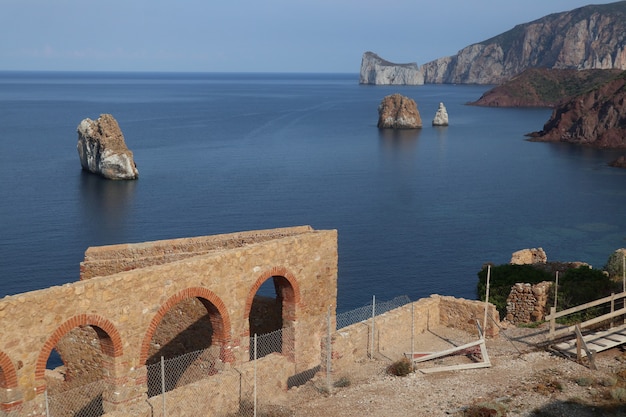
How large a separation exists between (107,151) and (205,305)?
73.6m

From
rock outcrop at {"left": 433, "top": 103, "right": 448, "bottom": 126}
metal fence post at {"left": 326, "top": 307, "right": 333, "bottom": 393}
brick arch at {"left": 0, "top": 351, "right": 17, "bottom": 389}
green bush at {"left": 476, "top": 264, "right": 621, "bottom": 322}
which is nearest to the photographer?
brick arch at {"left": 0, "top": 351, "right": 17, "bottom": 389}

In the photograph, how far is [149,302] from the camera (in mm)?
18344

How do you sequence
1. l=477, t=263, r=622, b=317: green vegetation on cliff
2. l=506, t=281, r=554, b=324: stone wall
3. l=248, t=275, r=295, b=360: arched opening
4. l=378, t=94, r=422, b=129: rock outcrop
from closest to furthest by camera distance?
l=248, t=275, r=295, b=360: arched opening < l=506, t=281, r=554, b=324: stone wall < l=477, t=263, r=622, b=317: green vegetation on cliff < l=378, t=94, r=422, b=129: rock outcrop

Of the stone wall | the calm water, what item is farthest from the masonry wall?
the calm water

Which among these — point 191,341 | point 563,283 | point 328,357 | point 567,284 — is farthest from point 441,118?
point 328,357

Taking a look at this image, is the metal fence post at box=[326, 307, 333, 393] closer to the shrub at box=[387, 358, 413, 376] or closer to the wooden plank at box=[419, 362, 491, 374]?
the shrub at box=[387, 358, 413, 376]

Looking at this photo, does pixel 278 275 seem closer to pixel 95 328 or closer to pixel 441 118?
pixel 95 328

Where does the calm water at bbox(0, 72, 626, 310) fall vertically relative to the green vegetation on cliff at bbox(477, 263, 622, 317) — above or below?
below

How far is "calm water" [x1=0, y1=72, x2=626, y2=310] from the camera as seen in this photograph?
182 feet

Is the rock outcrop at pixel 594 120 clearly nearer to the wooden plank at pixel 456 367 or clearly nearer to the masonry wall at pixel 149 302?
the masonry wall at pixel 149 302

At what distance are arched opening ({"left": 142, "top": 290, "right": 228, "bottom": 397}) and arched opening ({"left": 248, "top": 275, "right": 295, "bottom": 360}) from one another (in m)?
1.53

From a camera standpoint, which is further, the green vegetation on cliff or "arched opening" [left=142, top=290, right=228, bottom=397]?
the green vegetation on cliff

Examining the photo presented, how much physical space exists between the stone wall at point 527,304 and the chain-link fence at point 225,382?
7516 millimetres

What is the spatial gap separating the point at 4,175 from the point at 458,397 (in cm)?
8490
